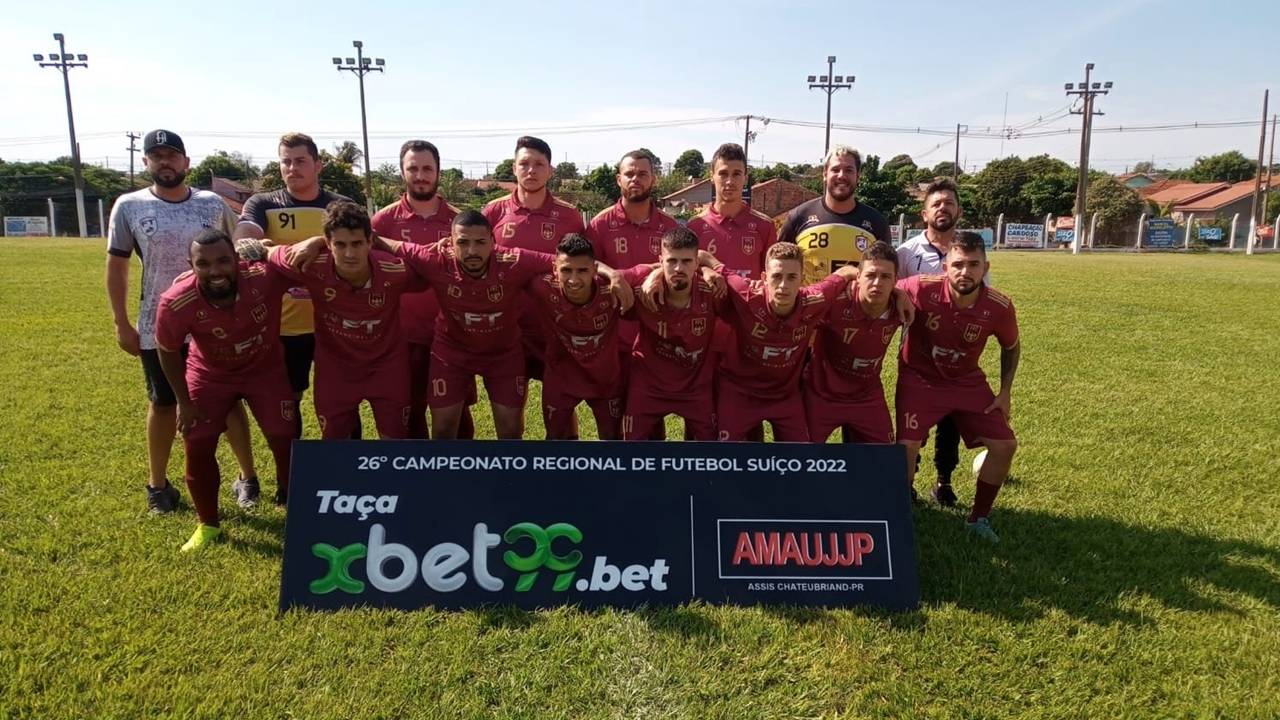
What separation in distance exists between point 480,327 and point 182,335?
1637 mm

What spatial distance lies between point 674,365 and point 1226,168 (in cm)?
9741

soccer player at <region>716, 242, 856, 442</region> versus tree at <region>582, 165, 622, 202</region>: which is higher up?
tree at <region>582, 165, 622, 202</region>

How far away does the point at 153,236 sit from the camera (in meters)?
4.54

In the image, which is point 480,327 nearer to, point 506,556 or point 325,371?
point 325,371

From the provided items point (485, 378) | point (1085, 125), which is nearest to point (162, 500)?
point (485, 378)

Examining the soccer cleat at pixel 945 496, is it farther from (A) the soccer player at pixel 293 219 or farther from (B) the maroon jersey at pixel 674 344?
(A) the soccer player at pixel 293 219

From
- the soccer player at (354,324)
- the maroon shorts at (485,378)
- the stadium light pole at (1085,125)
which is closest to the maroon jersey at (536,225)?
the maroon shorts at (485,378)

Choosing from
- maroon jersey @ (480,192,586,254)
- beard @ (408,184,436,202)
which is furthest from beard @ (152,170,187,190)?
maroon jersey @ (480,192,586,254)

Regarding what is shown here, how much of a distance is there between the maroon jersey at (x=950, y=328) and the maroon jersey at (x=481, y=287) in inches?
93.3

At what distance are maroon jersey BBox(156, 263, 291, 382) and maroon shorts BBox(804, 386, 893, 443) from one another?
3311 millimetres

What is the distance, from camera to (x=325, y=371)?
4484 mm

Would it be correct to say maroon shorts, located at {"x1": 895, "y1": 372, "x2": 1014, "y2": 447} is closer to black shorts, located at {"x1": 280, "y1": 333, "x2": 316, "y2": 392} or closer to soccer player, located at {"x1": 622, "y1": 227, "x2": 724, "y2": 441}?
soccer player, located at {"x1": 622, "y1": 227, "x2": 724, "y2": 441}

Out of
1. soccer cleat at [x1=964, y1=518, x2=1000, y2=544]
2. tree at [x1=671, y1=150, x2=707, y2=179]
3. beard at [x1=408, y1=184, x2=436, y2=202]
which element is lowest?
soccer cleat at [x1=964, y1=518, x2=1000, y2=544]

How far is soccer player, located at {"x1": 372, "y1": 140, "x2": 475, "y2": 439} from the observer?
16.0ft
